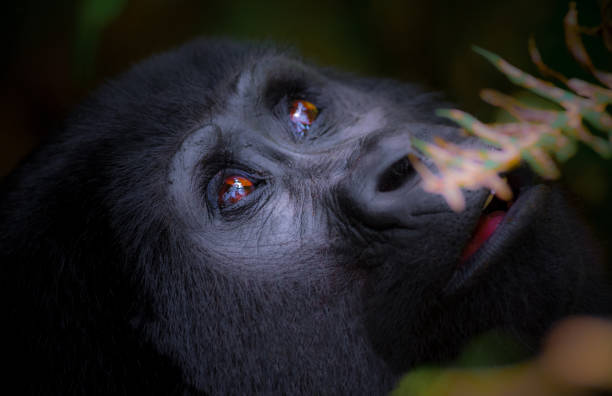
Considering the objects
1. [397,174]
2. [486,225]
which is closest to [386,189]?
[397,174]

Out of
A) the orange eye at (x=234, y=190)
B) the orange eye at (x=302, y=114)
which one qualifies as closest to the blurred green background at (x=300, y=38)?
the orange eye at (x=302, y=114)

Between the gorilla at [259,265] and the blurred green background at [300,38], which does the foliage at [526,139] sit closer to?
the gorilla at [259,265]

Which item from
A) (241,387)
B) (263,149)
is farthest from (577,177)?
(241,387)

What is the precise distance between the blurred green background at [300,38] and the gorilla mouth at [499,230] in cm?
76

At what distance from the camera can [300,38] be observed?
3039 millimetres

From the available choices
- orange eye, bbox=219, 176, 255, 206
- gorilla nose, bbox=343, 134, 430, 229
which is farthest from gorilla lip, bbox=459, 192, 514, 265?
orange eye, bbox=219, 176, 255, 206

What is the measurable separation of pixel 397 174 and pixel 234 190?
0.45m

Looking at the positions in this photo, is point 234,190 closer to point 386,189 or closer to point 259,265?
point 259,265

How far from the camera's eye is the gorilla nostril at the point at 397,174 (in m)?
1.44

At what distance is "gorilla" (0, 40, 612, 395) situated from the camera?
1409mm

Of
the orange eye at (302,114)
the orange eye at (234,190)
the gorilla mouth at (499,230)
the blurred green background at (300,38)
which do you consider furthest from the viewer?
the blurred green background at (300,38)

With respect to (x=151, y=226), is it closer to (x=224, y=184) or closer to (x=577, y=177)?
(x=224, y=184)

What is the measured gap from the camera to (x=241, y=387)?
1.50m

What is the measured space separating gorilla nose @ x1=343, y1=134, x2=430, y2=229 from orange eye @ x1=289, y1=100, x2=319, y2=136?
1.28 feet
